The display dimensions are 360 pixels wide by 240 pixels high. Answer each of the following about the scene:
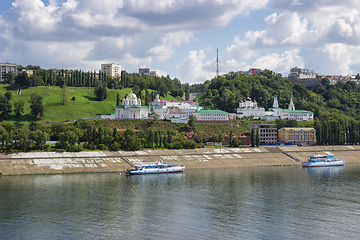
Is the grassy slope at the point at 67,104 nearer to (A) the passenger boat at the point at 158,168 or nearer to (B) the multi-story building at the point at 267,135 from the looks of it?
(B) the multi-story building at the point at 267,135

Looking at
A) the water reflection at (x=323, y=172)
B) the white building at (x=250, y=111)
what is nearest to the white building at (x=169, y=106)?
the white building at (x=250, y=111)

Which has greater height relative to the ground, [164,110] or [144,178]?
[164,110]

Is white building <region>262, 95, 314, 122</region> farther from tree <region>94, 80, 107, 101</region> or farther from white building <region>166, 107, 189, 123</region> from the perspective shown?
tree <region>94, 80, 107, 101</region>

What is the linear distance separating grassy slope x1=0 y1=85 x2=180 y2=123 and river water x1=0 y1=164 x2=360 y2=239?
214 feet

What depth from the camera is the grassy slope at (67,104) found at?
136 meters

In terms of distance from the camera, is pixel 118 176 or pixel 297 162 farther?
pixel 297 162

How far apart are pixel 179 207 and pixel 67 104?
108 m

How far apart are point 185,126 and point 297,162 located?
40.2 meters

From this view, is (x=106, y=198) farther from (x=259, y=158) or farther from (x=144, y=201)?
(x=259, y=158)

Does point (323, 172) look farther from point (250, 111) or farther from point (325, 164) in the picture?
point (250, 111)

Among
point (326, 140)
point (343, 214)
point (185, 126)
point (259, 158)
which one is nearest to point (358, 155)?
point (326, 140)

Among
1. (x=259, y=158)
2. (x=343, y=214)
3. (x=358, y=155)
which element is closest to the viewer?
(x=343, y=214)

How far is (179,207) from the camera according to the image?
163 ft

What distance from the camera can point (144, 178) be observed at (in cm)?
7462
